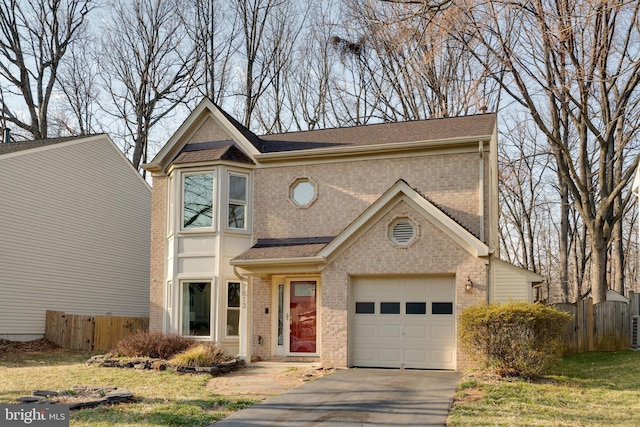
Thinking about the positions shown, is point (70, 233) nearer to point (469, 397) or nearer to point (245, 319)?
point (245, 319)

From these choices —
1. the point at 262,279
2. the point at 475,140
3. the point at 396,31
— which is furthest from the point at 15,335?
the point at 396,31

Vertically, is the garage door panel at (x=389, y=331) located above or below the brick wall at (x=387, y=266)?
below

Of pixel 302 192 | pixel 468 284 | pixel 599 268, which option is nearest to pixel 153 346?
pixel 302 192

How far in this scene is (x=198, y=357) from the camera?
1680 centimetres

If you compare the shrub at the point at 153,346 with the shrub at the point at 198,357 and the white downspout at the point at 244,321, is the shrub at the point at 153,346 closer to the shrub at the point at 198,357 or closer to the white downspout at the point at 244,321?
the shrub at the point at 198,357

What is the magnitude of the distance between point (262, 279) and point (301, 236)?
1673 millimetres

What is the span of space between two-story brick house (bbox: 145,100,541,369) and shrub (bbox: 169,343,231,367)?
5.23ft

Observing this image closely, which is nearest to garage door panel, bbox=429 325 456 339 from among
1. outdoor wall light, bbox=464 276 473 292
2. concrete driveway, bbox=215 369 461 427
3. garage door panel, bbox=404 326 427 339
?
garage door panel, bbox=404 326 427 339

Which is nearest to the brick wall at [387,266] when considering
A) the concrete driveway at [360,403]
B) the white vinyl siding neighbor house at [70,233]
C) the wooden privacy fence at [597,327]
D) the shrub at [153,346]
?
the concrete driveway at [360,403]

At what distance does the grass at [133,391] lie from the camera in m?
11.2

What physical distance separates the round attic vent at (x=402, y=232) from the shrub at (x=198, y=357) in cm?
539

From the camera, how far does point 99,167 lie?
1120 inches

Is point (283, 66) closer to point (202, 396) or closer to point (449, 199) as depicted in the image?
point (449, 199)

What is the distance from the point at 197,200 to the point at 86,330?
7.36 m
